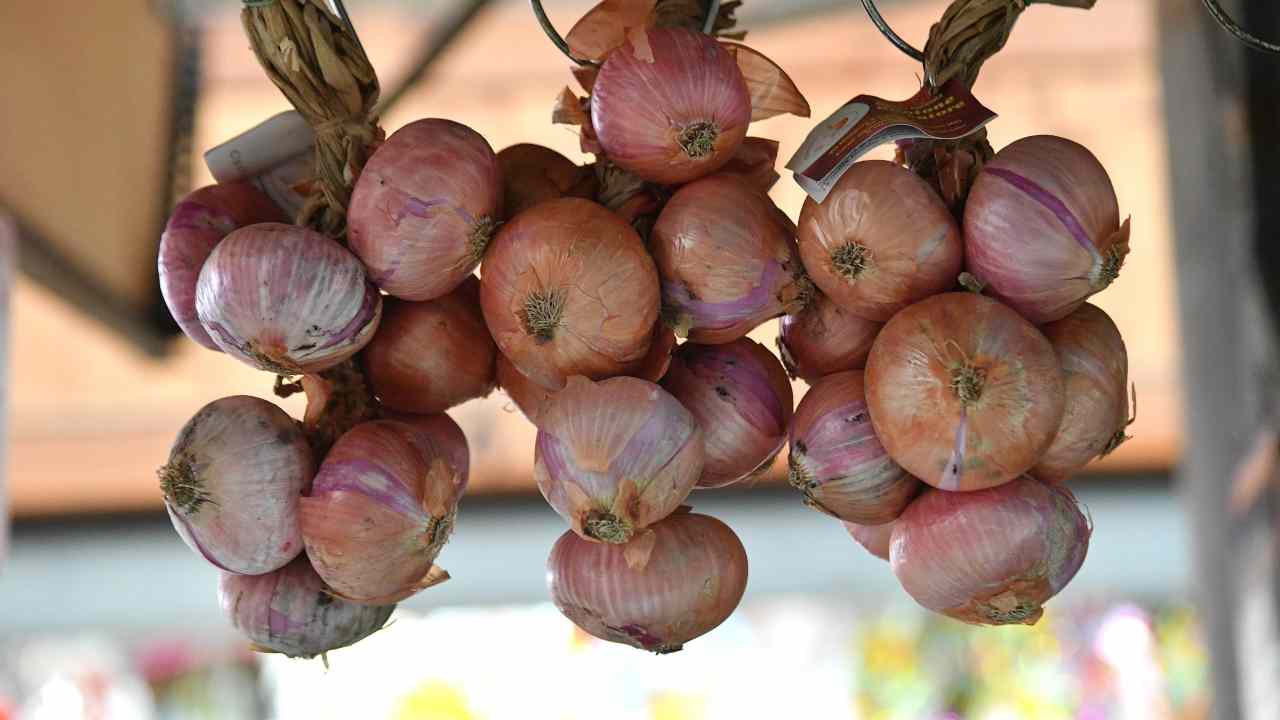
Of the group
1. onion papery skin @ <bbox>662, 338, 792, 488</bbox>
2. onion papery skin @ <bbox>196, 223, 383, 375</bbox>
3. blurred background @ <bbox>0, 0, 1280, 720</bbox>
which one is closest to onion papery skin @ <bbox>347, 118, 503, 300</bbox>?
onion papery skin @ <bbox>196, 223, 383, 375</bbox>

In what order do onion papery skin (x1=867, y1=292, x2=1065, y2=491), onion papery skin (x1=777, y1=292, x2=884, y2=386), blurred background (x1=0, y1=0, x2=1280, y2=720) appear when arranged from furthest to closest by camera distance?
blurred background (x1=0, y1=0, x2=1280, y2=720) < onion papery skin (x1=777, y1=292, x2=884, y2=386) < onion papery skin (x1=867, y1=292, x2=1065, y2=491)

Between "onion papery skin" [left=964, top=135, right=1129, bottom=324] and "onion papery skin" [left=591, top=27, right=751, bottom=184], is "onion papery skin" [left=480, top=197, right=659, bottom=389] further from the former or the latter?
"onion papery skin" [left=964, top=135, right=1129, bottom=324]

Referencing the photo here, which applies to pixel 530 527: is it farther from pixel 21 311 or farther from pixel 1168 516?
pixel 1168 516

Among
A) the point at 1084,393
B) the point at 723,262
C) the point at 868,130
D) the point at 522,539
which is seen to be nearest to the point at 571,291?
the point at 723,262

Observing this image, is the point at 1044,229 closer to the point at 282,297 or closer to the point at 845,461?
the point at 845,461

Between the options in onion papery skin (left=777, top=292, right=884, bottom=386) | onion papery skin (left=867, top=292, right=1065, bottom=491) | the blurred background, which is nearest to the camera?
onion papery skin (left=867, top=292, right=1065, bottom=491)

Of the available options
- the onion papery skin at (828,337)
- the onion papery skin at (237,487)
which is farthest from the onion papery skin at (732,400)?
the onion papery skin at (237,487)
